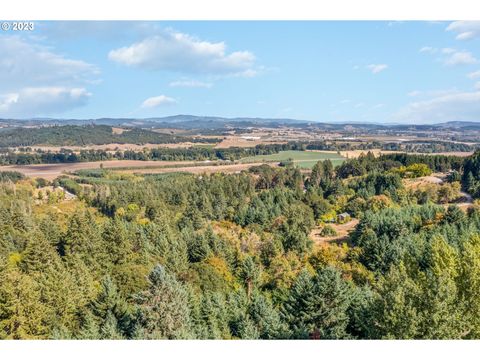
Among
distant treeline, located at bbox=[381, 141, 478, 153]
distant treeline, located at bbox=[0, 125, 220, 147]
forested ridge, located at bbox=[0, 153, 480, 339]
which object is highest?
distant treeline, located at bbox=[0, 125, 220, 147]

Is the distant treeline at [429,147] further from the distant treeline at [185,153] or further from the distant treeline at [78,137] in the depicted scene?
the distant treeline at [78,137]

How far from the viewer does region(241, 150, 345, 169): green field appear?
11697cm

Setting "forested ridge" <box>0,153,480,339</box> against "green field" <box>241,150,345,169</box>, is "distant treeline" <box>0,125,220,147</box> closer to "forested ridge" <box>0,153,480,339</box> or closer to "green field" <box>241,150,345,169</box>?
"green field" <box>241,150,345,169</box>

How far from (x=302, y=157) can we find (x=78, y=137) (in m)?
95.0

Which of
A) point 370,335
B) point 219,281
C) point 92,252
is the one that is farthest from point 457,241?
point 92,252

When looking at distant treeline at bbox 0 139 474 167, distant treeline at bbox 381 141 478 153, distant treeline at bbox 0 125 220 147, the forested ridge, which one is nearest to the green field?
distant treeline at bbox 0 139 474 167

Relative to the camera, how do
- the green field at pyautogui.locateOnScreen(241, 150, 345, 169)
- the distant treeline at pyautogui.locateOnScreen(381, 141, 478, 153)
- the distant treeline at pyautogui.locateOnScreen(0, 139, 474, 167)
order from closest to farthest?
the green field at pyautogui.locateOnScreen(241, 150, 345, 169)
the distant treeline at pyautogui.locateOnScreen(381, 141, 478, 153)
the distant treeline at pyautogui.locateOnScreen(0, 139, 474, 167)

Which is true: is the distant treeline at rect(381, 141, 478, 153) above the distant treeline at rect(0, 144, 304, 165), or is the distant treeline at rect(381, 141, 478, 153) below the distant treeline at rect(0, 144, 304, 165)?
above

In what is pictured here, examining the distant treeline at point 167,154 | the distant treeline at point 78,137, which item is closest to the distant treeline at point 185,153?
the distant treeline at point 167,154

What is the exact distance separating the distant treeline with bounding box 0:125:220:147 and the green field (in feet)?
166

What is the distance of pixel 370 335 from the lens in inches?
720

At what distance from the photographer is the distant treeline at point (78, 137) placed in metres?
139

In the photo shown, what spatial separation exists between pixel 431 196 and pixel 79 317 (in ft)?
207

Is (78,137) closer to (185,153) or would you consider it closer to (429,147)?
(185,153)
